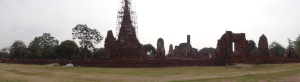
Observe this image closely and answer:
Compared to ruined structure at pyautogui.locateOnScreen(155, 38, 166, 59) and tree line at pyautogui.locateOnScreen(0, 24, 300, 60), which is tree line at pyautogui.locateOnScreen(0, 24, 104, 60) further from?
ruined structure at pyautogui.locateOnScreen(155, 38, 166, 59)

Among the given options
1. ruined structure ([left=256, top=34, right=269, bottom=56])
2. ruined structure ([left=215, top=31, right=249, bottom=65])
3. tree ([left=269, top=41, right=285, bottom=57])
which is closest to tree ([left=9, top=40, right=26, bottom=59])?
ruined structure ([left=215, top=31, right=249, bottom=65])

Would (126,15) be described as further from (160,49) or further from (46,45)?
(46,45)

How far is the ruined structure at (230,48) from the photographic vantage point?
64.5ft

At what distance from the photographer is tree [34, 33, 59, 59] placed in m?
44.2

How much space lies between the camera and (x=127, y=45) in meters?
24.8

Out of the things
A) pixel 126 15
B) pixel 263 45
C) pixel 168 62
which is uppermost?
pixel 126 15

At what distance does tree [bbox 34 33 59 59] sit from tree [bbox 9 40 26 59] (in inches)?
180

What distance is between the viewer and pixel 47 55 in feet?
145

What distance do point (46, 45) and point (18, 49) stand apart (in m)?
6.82

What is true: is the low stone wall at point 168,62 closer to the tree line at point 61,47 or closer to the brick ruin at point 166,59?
the brick ruin at point 166,59

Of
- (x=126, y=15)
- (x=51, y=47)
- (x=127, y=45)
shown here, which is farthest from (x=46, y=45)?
(x=127, y=45)

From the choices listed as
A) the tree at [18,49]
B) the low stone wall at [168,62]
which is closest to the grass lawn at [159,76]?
the low stone wall at [168,62]

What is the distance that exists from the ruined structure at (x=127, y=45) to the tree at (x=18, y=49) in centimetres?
2355

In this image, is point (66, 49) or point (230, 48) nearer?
point (230, 48)
